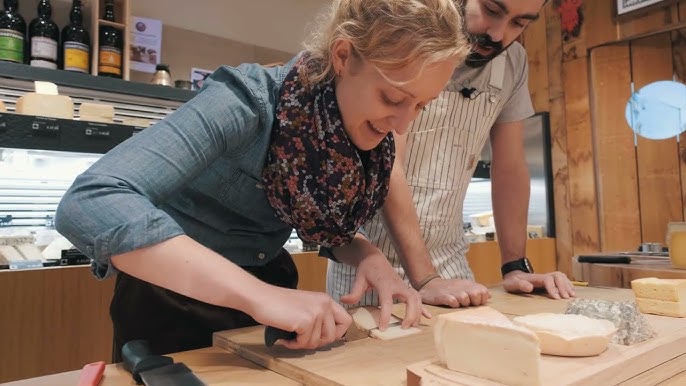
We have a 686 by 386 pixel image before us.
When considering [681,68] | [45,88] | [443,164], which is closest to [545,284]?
[443,164]

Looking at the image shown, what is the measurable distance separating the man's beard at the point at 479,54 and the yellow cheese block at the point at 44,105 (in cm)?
153

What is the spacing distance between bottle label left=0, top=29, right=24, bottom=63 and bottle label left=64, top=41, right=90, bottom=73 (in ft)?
0.60

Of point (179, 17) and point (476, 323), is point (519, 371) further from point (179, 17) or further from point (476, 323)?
point (179, 17)

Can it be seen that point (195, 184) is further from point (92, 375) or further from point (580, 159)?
point (580, 159)

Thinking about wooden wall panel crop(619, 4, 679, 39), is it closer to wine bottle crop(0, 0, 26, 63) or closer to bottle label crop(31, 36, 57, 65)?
bottle label crop(31, 36, 57, 65)

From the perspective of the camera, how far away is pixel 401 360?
72 centimetres

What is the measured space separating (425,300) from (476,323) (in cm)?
55

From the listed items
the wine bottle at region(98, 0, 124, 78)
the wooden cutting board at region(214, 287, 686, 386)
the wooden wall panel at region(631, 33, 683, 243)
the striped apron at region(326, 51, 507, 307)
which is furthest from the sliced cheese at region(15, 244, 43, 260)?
the wooden wall panel at region(631, 33, 683, 243)

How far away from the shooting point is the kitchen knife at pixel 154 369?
2.01ft

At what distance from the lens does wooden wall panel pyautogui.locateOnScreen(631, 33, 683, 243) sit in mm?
3115

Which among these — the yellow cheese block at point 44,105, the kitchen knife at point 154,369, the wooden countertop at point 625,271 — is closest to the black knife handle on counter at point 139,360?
the kitchen knife at point 154,369

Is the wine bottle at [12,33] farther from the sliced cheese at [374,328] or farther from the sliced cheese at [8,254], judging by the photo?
the sliced cheese at [374,328]

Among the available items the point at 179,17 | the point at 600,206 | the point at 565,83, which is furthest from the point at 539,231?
the point at 179,17

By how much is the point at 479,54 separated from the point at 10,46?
2.00m
